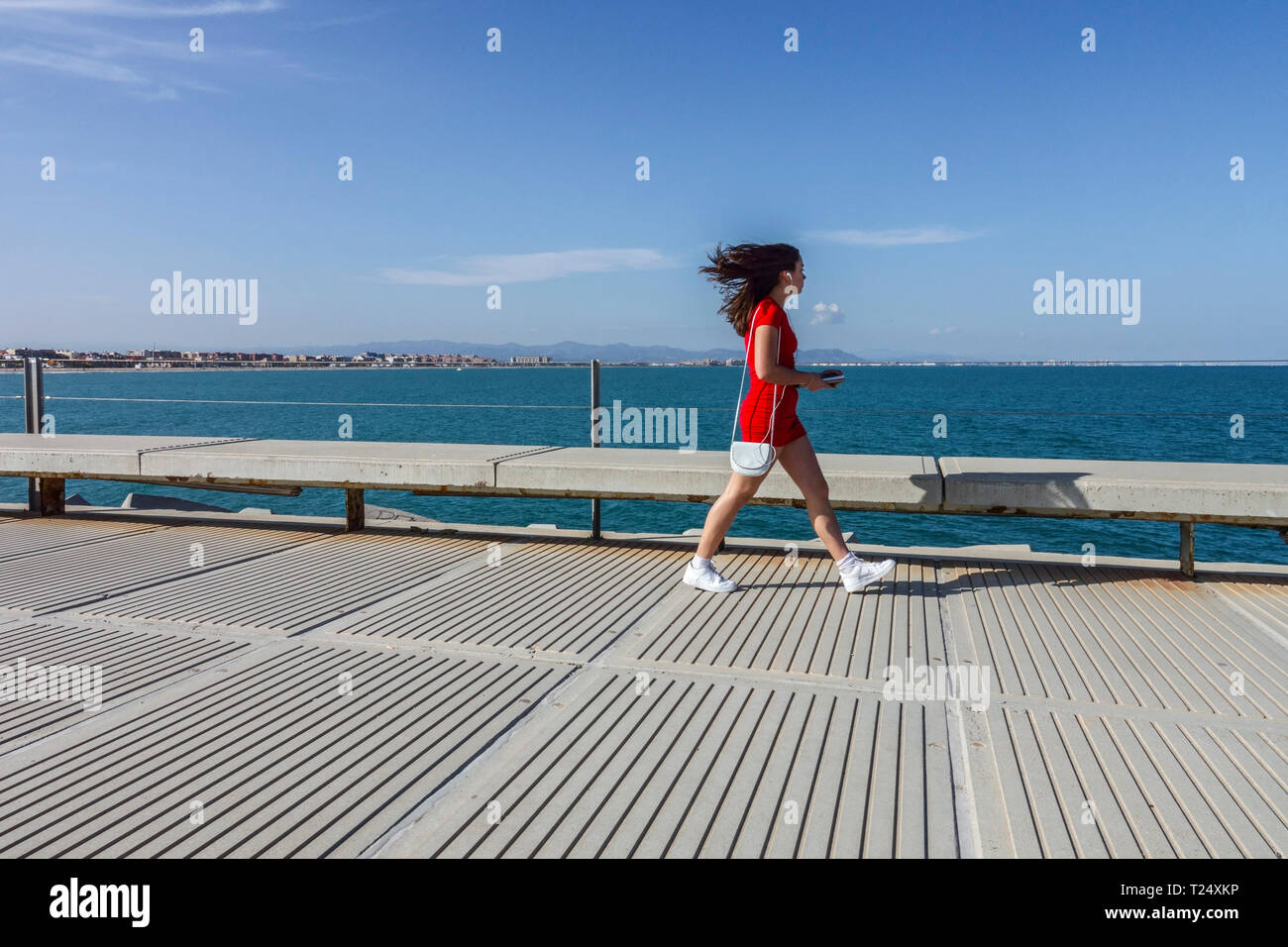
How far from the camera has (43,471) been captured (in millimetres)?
5875

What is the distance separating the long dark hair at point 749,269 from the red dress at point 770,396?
0.05 meters

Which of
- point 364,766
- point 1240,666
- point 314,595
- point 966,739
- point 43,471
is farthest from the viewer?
point 43,471

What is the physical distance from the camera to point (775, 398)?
3996 millimetres

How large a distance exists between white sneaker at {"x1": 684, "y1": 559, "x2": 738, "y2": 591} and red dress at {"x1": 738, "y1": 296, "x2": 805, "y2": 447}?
633 mm

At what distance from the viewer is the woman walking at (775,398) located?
400 centimetres

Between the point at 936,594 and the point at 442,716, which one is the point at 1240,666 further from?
the point at 442,716

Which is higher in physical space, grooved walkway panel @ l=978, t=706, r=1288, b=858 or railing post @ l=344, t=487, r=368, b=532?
railing post @ l=344, t=487, r=368, b=532

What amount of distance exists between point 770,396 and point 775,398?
0.9 inches

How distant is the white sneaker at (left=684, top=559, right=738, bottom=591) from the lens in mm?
4191

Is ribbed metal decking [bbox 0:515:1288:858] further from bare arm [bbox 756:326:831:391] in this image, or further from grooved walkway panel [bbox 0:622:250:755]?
bare arm [bbox 756:326:831:391]

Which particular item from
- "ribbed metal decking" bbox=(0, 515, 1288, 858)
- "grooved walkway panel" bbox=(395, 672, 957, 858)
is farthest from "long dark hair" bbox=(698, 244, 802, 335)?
"grooved walkway panel" bbox=(395, 672, 957, 858)

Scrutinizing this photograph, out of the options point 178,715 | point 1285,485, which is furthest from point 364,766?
point 1285,485

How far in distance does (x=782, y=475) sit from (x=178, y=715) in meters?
2.89

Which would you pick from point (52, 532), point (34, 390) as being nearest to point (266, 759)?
point (52, 532)
